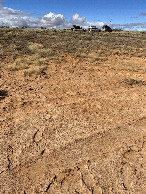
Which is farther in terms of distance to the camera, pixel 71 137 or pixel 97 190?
pixel 71 137

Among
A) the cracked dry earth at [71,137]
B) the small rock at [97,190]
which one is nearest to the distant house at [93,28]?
the cracked dry earth at [71,137]

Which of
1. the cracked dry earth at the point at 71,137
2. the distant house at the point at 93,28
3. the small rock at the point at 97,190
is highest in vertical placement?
the distant house at the point at 93,28

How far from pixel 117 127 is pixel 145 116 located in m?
1.13

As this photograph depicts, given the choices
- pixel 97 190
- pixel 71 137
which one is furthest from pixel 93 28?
pixel 97 190

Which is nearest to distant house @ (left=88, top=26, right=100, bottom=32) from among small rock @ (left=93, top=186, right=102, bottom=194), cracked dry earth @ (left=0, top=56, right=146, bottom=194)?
cracked dry earth @ (left=0, top=56, right=146, bottom=194)

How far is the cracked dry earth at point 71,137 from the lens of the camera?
2.77m

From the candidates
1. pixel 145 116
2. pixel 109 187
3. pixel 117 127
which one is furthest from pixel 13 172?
pixel 145 116

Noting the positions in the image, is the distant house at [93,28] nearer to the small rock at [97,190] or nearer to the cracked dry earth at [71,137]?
the cracked dry earth at [71,137]

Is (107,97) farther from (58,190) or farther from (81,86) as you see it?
(58,190)

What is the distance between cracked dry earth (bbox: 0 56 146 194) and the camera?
2768 mm

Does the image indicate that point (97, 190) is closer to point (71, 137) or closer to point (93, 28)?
point (71, 137)

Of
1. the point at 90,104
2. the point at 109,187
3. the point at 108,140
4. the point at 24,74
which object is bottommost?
the point at 109,187

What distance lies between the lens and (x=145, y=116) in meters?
4.69

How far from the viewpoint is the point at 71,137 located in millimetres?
3688
